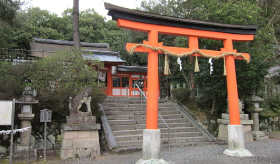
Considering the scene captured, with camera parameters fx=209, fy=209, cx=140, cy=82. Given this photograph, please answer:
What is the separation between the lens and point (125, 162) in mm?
5582

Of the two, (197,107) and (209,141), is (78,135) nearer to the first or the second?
(209,141)

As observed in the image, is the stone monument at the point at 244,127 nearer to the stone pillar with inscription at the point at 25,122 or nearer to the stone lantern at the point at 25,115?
the stone pillar with inscription at the point at 25,122

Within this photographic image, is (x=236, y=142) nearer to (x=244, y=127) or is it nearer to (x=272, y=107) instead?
(x=244, y=127)

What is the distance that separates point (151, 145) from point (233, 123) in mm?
2899

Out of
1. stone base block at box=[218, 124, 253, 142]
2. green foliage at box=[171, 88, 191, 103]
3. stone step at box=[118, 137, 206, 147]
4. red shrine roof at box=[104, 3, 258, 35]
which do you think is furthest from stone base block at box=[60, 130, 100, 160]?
green foliage at box=[171, 88, 191, 103]

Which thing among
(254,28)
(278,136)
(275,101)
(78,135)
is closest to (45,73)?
(78,135)

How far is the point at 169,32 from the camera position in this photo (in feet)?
19.7

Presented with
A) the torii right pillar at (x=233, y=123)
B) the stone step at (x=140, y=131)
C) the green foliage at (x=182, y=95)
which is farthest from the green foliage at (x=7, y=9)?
the torii right pillar at (x=233, y=123)

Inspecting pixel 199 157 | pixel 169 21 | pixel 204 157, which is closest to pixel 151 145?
pixel 199 157

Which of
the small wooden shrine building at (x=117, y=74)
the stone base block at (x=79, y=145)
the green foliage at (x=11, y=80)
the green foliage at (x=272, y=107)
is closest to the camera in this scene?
the stone base block at (x=79, y=145)

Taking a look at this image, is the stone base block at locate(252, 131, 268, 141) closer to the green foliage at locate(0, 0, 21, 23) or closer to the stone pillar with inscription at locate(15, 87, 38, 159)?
the stone pillar with inscription at locate(15, 87, 38, 159)

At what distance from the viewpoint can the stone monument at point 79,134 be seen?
6.24m

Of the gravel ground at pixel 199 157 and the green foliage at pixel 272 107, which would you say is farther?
the green foliage at pixel 272 107

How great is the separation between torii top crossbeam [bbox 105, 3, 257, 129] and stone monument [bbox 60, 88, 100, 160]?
86.5 inches
